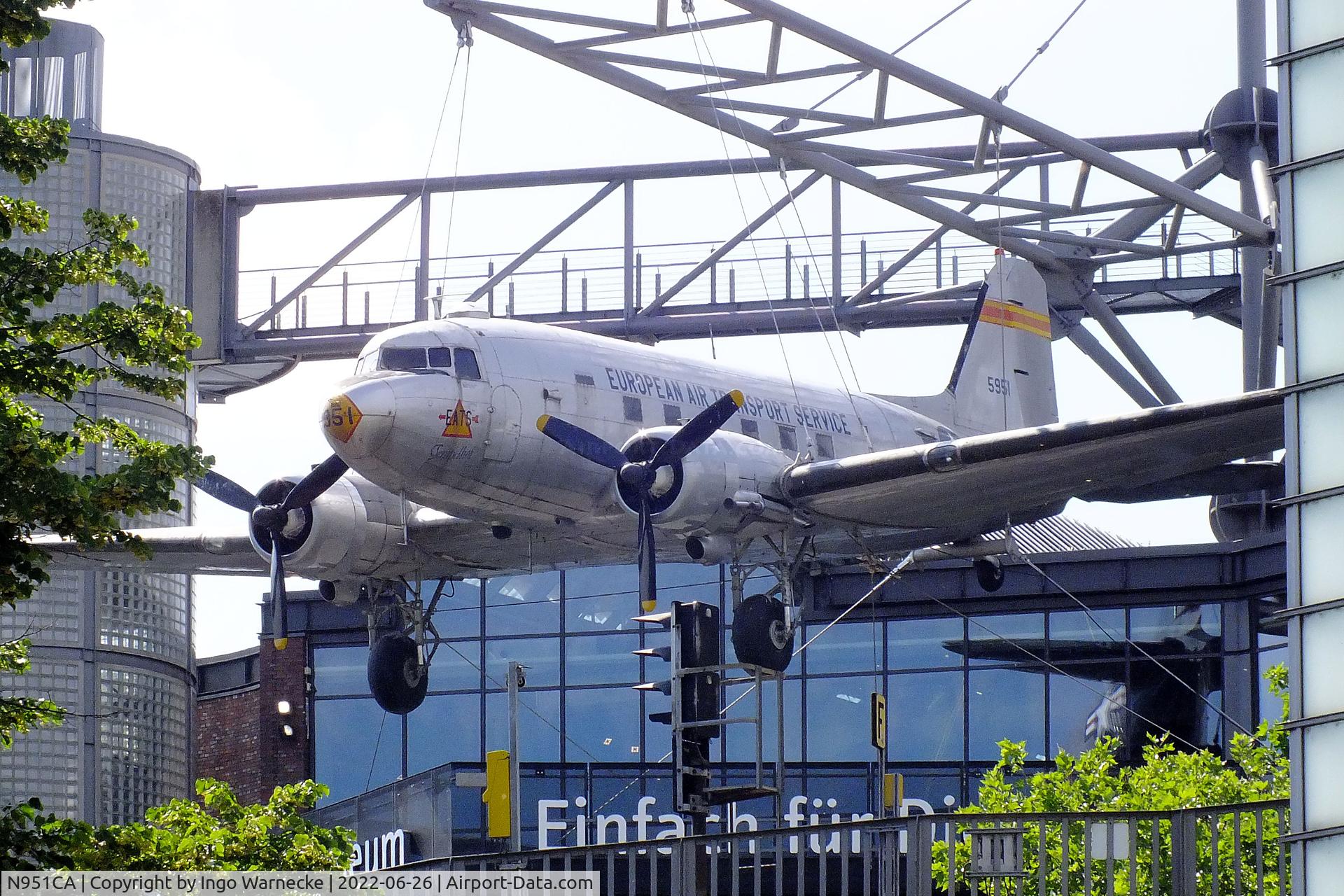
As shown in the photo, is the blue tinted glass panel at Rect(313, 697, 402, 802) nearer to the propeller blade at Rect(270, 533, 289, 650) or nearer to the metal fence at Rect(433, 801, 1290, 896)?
the propeller blade at Rect(270, 533, 289, 650)

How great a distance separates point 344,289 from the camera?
41156mm

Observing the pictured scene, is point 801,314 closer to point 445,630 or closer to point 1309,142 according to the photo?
point 445,630

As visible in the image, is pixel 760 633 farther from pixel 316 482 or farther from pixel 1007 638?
pixel 1007 638

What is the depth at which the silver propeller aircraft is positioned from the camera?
82.3 ft

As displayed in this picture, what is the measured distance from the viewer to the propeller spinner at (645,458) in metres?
25.1

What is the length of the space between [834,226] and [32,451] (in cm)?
2635

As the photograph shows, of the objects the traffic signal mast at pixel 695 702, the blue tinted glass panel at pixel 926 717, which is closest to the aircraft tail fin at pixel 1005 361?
the blue tinted glass panel at pixel 926 717

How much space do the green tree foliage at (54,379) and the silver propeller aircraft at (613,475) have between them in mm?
7386

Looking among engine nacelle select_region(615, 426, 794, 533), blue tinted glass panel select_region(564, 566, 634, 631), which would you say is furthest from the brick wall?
engine nacelle select_region(615, 426, 794, 533)

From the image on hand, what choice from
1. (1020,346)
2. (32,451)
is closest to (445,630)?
(1020,346)

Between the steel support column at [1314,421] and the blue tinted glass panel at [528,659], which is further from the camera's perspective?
the blue tinted glass panel at [528,659]

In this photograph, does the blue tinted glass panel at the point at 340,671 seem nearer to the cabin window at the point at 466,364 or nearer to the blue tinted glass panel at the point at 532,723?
the blue tinted glass panel at the point at 532,723

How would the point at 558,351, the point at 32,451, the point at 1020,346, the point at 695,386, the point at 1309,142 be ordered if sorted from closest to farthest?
1. the point at 1309,142
2. the point at 32,451
3. the point at 558,351
4. the point at 695,386
5. the point at 1020,346

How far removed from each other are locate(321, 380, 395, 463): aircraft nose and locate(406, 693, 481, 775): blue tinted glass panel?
16830 mm
